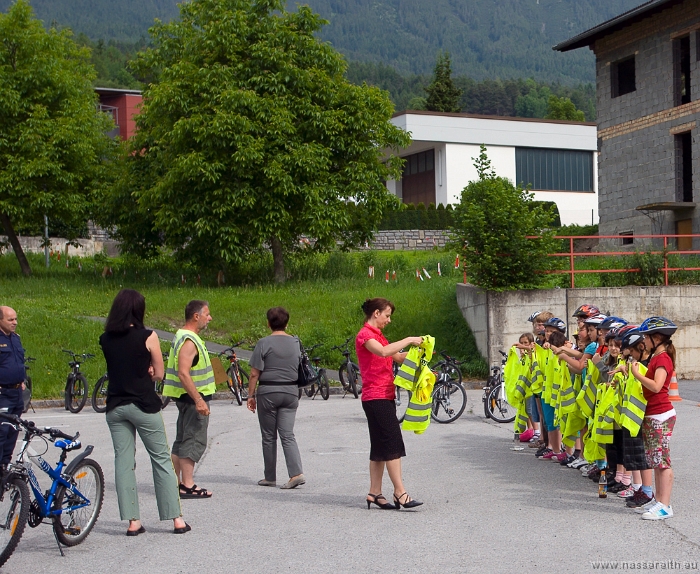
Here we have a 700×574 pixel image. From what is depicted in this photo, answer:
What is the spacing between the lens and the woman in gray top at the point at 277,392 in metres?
9.15

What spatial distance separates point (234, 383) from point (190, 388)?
10098 mm

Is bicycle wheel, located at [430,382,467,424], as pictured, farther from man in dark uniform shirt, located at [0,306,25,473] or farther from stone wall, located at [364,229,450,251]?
stone wall, located at [364,229,450,251]

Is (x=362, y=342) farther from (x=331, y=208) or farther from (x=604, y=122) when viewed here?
(x=604, y=122)

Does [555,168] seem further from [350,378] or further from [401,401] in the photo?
[401,401]

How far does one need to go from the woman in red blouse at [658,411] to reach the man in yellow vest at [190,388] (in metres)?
3.67

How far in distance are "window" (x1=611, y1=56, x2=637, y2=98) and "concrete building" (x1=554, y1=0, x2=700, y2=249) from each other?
0.04 metres

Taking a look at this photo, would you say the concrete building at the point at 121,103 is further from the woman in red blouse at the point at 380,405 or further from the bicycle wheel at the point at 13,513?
the bicycle wheel at the point at 13,513

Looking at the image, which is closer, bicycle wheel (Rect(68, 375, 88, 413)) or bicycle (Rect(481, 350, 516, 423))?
bicycle (Rect(481, 350, 516, 423))

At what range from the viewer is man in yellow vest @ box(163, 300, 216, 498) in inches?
324

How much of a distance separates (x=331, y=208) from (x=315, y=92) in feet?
13.7

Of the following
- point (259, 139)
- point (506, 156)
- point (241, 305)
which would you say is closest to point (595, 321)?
point (241, 305)

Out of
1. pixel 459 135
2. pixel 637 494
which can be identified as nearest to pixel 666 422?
pixel 637 494

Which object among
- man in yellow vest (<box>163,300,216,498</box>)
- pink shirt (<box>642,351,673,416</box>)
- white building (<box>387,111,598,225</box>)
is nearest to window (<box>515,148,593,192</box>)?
white building (<box>387,111,598,225</box>)

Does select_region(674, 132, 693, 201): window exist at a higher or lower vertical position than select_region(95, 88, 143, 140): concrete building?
lower
